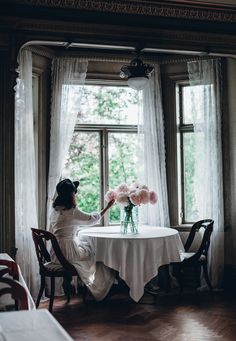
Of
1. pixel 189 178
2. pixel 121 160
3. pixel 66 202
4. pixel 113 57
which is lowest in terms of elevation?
pixel 66 202

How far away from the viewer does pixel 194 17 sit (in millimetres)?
5070

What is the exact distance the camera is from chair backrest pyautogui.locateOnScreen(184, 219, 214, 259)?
18.4ft

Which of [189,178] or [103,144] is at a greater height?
[103,144]

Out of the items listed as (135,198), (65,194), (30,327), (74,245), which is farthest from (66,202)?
(30,327)

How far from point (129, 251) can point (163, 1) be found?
249 centimetres

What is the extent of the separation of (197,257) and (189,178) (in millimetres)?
1226

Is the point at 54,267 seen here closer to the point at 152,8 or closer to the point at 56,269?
the point at 56,269

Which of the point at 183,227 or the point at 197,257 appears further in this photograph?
the point at 183,227

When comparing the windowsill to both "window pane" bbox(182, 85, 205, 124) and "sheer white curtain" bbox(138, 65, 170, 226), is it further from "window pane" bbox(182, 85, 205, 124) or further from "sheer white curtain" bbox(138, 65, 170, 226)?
"window pane" bbox(182, 85, 205, 124)

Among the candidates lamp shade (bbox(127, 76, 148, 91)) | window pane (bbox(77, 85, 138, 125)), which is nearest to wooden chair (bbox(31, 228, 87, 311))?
lamp shade (bbox(127, 76, 148, 91))

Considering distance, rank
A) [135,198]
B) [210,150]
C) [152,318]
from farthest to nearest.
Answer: [210,150] < [135,198] < [152,318]

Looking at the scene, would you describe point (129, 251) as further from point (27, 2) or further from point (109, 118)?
point (27, 2)

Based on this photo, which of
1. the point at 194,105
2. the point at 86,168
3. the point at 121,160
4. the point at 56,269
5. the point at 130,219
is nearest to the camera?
the point at 56,269

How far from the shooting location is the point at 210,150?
20.1ft
